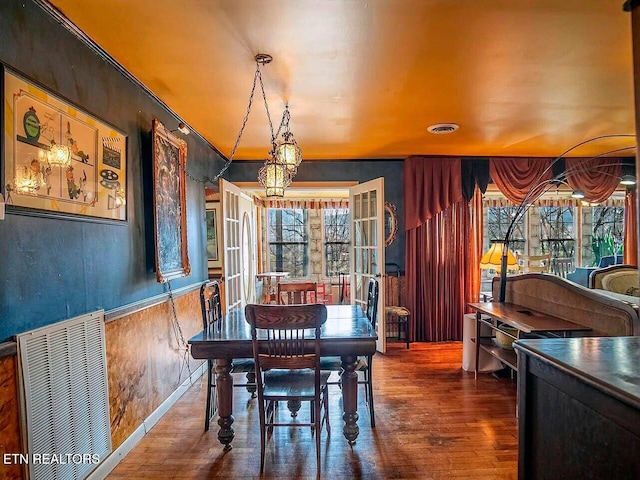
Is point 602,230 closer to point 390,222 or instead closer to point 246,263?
point 390,222

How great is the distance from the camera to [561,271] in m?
6.65

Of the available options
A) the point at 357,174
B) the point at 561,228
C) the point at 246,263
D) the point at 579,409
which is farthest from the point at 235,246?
the point at 561,228

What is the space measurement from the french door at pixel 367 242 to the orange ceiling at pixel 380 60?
36.9 inches

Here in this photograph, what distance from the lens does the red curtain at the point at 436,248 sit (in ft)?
15.5

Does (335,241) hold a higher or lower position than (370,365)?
higher

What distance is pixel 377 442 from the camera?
7.84 feet

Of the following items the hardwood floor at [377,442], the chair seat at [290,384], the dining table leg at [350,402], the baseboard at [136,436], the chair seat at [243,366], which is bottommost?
the hardwood floor at [377,442]

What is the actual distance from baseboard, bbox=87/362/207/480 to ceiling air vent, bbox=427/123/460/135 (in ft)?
10.6

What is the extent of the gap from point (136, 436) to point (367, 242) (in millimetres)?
3009

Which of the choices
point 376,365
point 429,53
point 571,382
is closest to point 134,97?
point 429,53

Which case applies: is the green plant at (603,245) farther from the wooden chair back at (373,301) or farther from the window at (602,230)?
the wooden chair back at (373,301)

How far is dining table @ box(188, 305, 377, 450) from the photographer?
219 cm

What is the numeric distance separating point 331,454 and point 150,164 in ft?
7.46

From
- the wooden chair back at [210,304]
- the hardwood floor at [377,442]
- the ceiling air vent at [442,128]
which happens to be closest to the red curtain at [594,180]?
the ceiling air vent at [442,128]
